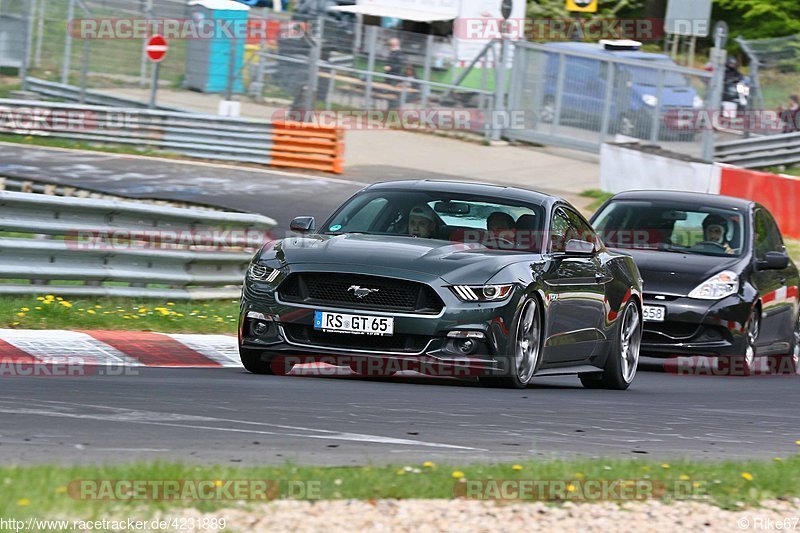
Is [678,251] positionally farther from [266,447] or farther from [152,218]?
[266,447]

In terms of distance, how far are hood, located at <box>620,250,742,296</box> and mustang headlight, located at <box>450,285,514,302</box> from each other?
3879 mm

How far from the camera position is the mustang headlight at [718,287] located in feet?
42.8

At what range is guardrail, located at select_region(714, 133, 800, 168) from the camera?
28562 millimetres

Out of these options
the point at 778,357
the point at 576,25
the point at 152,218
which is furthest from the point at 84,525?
the point at 576,25

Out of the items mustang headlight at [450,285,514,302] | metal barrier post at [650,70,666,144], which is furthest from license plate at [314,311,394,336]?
metal barrier post at [650,70,666,144]

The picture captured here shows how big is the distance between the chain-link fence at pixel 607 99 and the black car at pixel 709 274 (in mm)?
13593

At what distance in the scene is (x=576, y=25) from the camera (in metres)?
46.0

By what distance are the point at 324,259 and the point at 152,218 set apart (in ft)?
12.5

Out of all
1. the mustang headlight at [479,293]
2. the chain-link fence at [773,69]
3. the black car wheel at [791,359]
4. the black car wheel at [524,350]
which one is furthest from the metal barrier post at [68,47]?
the mustang headlight at [479,293]

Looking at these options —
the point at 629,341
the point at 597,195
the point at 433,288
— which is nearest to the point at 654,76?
the point at 597,195

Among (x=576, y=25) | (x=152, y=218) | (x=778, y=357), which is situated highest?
(x=576, y=25)

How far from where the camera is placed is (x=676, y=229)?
14039mm

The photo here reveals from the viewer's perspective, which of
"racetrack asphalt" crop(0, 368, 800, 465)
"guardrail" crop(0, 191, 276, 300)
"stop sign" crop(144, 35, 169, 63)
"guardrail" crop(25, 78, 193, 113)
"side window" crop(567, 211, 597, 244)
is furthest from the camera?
"guardrail" crop(25, 78, 193, 113)

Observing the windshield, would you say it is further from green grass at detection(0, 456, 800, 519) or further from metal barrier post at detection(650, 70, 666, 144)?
green grass at detection(0, 456, 800, 519)
